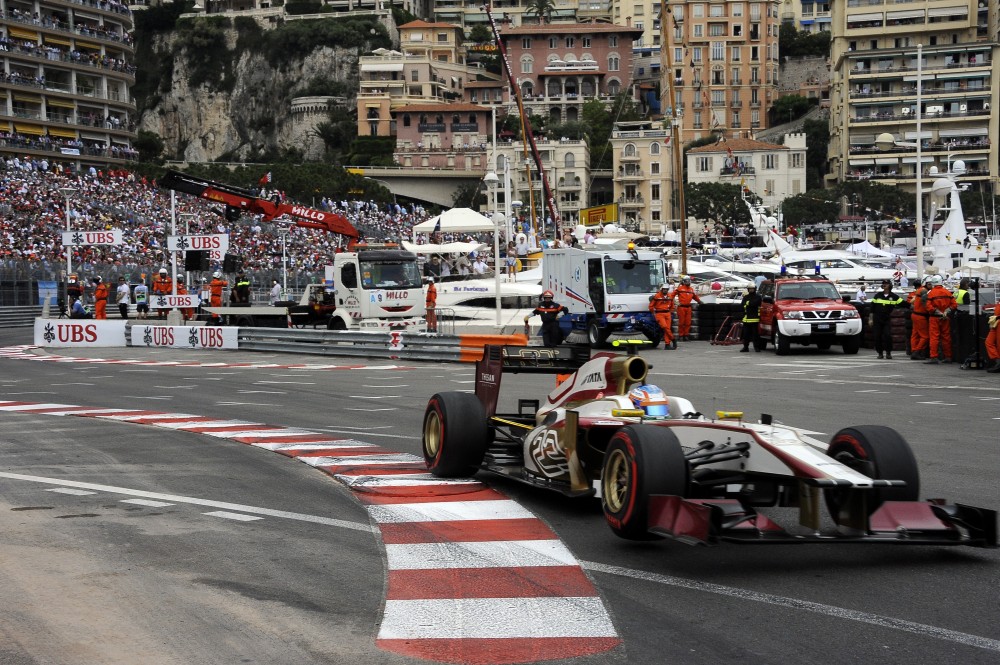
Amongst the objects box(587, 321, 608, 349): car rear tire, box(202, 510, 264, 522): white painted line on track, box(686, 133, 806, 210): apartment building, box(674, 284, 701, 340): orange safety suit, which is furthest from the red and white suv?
box(686, 133, 806, 210): apartment building

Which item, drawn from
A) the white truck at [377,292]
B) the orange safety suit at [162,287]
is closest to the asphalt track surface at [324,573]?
the white truck at [377,292]

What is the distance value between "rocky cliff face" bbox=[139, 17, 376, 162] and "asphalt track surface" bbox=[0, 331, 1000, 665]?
159983 mm

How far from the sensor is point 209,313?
124 feet

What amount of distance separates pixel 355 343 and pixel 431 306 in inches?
260

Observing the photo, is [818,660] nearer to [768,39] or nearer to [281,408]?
[281,408]

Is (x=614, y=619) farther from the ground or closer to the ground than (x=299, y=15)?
closer to the ground

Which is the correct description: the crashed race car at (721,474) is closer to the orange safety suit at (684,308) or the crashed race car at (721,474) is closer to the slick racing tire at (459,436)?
the slick racing tire at (459,436)

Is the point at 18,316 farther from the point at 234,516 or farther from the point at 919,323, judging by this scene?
the point at 234,516

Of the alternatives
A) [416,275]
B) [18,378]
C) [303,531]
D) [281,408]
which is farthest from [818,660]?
[416,275]

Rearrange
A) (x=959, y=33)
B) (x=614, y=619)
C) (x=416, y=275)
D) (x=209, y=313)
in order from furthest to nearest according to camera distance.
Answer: (x=959, y=33) < (x=209, y=313) < (x=416, y=275) < (x=614, y=619)

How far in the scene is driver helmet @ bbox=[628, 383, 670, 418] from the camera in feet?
30.5

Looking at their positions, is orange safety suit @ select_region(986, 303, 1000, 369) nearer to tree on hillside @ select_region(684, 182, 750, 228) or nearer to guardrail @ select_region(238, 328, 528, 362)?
guardrail @ select_region(238, 328, 528, 362)

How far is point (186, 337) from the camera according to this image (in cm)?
3472

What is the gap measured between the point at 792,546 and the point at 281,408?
1110 cm
